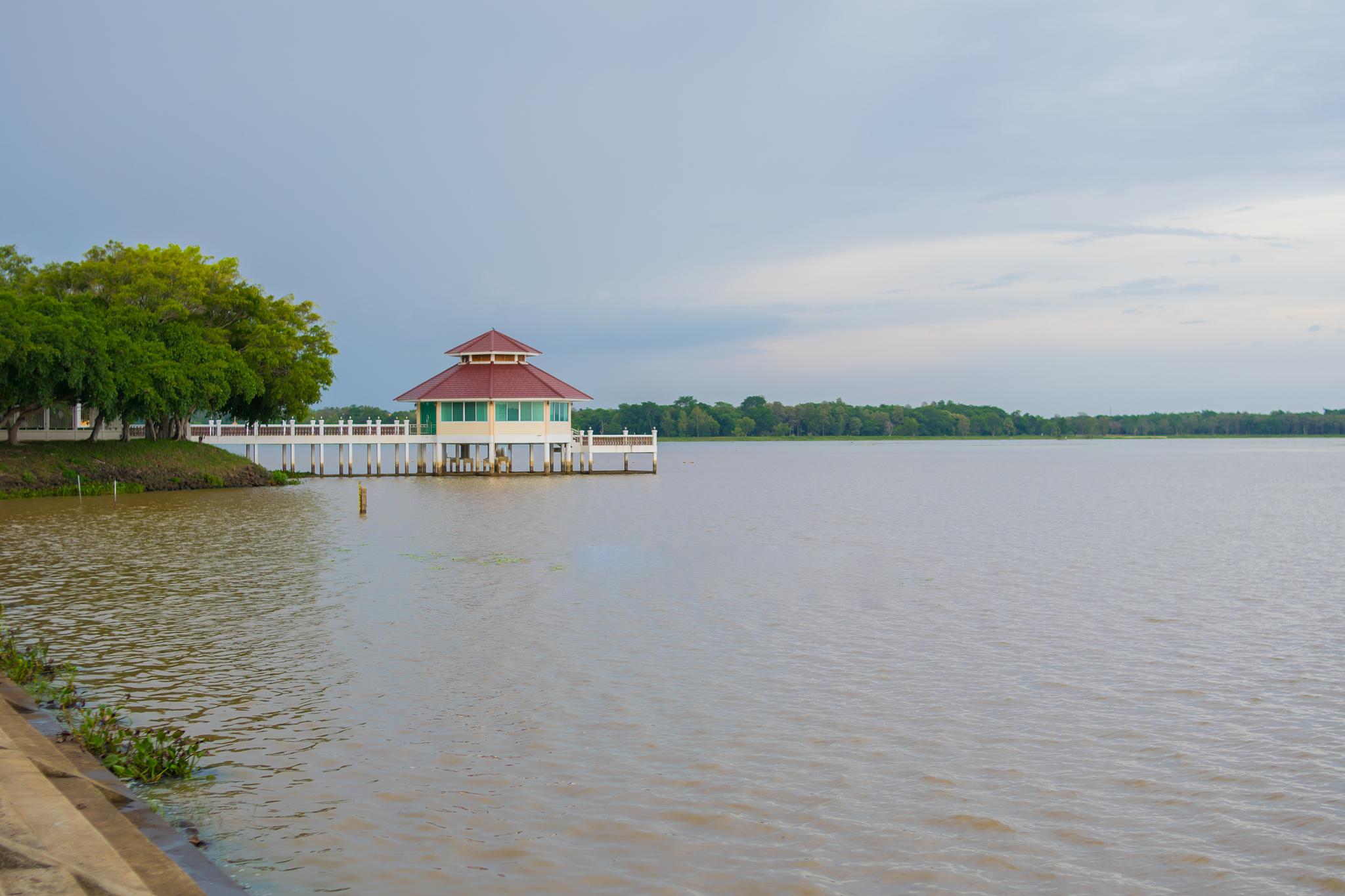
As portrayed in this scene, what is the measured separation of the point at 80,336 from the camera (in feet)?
127

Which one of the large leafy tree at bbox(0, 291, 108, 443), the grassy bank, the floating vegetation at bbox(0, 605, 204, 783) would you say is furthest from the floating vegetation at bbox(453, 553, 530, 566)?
the grassy bank

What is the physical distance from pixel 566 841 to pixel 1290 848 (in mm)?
4910

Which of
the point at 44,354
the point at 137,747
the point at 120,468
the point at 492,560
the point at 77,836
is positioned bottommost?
the point at 492,560

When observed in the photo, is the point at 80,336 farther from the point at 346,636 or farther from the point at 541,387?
the point at 346,636

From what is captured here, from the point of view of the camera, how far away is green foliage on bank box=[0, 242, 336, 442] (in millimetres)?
37625

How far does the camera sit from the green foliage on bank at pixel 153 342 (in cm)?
3762

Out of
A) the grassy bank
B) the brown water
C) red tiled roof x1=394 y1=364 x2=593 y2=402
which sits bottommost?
the brown water

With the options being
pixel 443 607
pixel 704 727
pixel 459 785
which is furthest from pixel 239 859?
pixel 443 607

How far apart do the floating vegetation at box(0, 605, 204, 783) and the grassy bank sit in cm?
3100

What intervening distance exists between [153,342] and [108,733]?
38629mm

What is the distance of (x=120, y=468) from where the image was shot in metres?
44.0

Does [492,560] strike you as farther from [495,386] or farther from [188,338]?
[495,386]

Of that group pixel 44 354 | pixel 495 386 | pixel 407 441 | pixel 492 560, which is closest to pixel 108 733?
pixel 492 560

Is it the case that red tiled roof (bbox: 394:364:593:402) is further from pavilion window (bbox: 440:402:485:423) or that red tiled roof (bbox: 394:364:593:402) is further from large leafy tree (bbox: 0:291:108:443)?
large leafy tree (bbox: 0:291:108:443)
